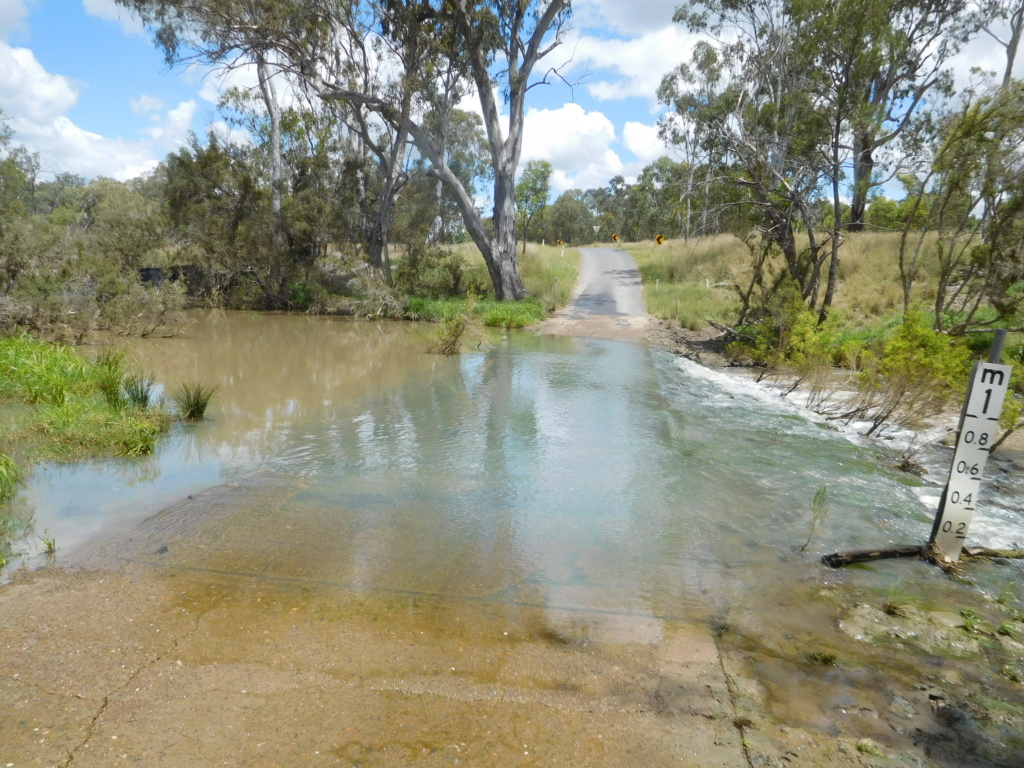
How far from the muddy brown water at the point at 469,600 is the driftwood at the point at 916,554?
0.40 feet

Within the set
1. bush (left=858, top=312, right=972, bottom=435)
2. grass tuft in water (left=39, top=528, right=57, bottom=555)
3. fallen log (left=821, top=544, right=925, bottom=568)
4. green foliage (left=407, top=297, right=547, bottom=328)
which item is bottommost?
grass tuft in water (left=39, top=528, right=57, bottom=555)

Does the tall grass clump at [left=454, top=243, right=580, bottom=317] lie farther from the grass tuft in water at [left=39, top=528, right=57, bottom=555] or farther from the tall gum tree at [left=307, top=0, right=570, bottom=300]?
the grass tuft in water at [left=39, top=528, right=57, bottom=555]

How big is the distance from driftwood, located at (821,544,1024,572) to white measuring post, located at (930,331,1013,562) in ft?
1.46

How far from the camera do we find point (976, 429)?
4543 millimetres

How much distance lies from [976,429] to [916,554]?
4.29ft

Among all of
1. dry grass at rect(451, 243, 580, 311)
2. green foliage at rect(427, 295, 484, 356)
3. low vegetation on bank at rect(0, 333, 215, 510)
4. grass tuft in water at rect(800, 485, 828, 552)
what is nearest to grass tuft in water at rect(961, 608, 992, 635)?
grass tuft in water at rect(800, 485, 828, 552)

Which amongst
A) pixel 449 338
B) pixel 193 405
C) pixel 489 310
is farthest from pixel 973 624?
pixel 489 310

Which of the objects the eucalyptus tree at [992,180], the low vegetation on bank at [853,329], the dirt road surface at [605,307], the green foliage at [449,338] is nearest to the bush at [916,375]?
the low vegetation on bank at [853,329]

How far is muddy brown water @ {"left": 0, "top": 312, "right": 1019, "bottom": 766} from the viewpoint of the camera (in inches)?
121

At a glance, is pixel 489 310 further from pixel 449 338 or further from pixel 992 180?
pixel 992 180

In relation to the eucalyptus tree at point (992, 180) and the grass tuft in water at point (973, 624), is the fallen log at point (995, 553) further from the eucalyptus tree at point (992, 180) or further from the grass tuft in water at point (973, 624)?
the eucalyptus tree at point (992, 180)

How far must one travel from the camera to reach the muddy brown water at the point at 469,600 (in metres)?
3.07

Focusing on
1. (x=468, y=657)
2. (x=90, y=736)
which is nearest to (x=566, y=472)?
(x=468, y=657)

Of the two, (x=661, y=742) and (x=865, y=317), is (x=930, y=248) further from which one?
(x=661, y=742)
